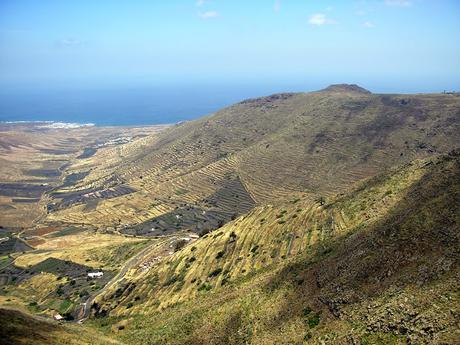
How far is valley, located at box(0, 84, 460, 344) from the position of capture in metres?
31.9

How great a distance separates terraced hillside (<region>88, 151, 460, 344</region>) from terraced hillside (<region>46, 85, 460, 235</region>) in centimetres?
4853

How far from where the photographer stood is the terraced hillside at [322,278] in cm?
2892

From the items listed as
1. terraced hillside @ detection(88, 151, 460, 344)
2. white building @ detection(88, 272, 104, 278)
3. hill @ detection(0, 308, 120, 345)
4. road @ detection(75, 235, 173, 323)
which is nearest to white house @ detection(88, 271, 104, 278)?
white building @ detection(88, 272, 104, 278)

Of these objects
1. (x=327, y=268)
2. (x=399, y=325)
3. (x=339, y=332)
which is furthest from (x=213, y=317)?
(x=399, y=325)

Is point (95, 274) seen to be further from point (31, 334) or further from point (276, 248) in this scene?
point (31, 334)

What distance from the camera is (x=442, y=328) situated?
24797 mm

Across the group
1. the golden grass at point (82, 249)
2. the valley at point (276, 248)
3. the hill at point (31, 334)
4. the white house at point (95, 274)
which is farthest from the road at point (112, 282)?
the hill at point (31, 334)

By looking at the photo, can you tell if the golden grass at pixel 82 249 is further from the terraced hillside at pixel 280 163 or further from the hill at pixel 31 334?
the hill at pixel 31 334

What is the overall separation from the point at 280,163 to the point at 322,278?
11195 cm

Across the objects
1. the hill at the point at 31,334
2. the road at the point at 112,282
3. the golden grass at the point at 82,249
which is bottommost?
the golden grass at the point at 82,249

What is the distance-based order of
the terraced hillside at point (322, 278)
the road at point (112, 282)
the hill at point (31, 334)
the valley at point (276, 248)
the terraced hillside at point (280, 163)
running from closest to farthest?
the terraced hillside at point (322, 278), the valley at point (276, 248), the hill at point (31, 334), the road at point (112, 282), the terraced hillside at point (280, 163)

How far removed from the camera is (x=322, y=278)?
A: 38.6 meters

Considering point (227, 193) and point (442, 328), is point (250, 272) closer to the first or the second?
point (442, 328)

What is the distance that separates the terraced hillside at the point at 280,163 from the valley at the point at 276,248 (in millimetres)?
809
